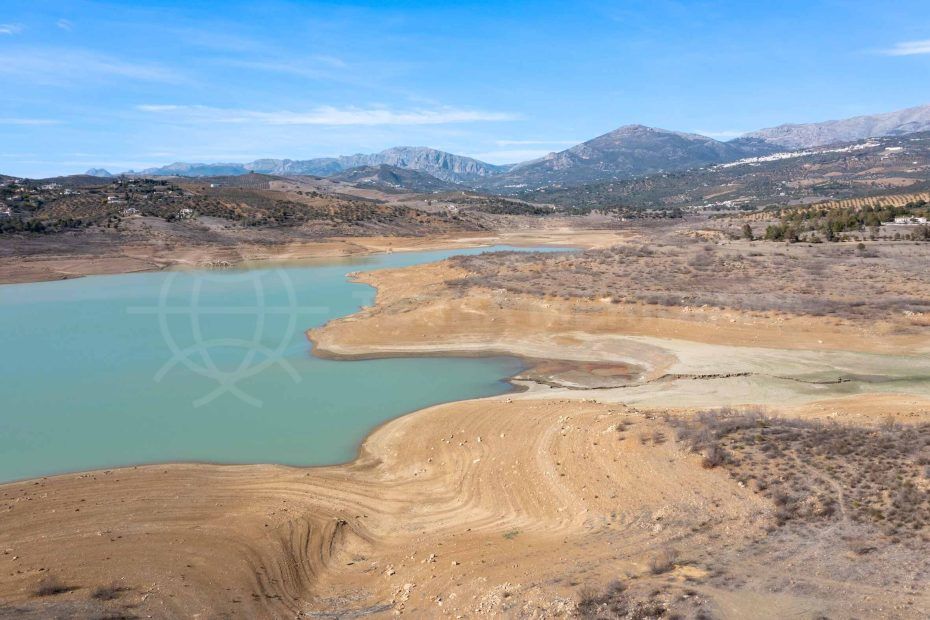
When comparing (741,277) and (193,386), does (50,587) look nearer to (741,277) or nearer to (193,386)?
(193,386)

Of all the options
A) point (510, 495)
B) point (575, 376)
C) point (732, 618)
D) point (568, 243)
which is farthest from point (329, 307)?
point (568, 243)

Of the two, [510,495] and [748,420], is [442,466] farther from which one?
[748,420]

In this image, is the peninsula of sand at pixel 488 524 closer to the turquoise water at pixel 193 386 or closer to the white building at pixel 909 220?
the turquoise water at pixel 193 386

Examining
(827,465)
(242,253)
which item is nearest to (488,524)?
(827,465)

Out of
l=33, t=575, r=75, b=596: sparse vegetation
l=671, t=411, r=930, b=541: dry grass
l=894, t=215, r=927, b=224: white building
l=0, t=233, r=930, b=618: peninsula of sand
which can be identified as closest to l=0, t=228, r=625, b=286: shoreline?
l=894, t=215, r=927, b=224: white building

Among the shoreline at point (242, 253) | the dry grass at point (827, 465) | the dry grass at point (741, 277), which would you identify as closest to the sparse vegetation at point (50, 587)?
the dry grass at point (827, 465)

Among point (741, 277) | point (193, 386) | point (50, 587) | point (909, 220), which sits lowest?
point (50, 587)
